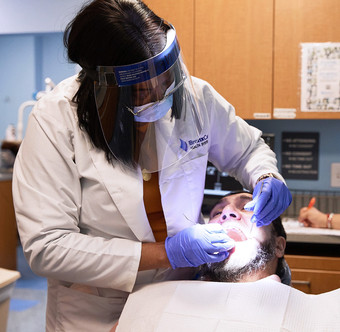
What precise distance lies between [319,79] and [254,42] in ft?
1.46

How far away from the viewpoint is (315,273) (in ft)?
8.15

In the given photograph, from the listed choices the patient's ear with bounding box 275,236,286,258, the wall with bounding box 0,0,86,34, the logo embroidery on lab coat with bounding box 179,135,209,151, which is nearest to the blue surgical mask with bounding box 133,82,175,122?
the logo embroidery on lab coat with bounding box 179,135,209,151

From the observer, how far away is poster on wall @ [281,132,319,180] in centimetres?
310

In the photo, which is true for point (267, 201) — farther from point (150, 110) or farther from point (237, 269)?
point (150, 110)

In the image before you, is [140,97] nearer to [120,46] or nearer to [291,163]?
[120,46]

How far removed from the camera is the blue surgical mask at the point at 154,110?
1176mm

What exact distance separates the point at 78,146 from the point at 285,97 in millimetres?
1785

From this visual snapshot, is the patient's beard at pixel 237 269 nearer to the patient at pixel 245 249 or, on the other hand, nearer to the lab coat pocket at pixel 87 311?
the patient at pixel 245 249

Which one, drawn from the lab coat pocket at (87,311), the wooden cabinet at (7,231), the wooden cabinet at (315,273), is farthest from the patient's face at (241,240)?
the wooden cabinet at (7,231)

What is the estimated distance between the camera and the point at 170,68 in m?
1.15

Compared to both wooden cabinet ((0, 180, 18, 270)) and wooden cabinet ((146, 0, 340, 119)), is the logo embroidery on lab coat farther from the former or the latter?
wooden cabinet ((0, 180, 18, 270))

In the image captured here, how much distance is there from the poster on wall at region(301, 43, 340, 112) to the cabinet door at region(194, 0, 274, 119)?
0.67 ft

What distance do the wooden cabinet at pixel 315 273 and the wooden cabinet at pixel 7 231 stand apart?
2.70 meters

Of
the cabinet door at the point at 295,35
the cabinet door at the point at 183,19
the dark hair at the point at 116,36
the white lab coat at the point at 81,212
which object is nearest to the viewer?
the dark hair at the point at 116,36
